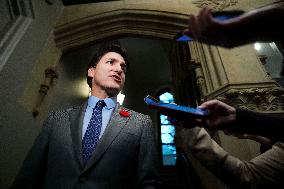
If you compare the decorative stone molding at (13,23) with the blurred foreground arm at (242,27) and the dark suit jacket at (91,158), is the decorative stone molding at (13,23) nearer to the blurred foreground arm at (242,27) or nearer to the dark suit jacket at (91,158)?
the dark suit jacket at (91,158)

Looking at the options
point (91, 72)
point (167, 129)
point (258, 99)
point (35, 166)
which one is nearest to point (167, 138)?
point (167, 129)

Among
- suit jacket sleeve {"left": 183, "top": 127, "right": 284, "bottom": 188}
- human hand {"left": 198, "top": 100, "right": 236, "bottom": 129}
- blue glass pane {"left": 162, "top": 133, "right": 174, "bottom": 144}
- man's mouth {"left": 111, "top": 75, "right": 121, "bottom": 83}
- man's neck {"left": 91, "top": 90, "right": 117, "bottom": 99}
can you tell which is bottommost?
suit jacket sleeve {"left": 183, "top": 127, "right": 284, "bottom": 188}

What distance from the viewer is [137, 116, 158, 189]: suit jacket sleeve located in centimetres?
147

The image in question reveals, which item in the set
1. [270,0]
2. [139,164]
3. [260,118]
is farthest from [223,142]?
[270,0]

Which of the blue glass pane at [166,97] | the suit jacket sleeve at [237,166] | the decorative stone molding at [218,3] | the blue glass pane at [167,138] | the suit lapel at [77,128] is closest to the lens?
the suit jacket sleeve at [237,166]

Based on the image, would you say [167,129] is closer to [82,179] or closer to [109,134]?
[109,134]

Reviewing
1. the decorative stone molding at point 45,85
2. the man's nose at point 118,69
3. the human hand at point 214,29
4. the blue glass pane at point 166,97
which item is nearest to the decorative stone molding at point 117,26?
the decorative stone molding at point 45,85

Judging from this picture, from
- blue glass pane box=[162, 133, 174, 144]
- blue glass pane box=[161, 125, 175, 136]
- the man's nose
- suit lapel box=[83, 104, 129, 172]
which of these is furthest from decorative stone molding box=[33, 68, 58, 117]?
blue glass pane box=[161, 125, 175, 136]

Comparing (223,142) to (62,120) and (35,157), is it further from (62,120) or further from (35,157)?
(35,157)

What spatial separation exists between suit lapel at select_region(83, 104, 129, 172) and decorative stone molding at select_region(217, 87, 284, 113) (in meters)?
1.11

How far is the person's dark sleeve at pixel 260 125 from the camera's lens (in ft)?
2.76

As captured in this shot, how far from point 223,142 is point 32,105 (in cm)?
201

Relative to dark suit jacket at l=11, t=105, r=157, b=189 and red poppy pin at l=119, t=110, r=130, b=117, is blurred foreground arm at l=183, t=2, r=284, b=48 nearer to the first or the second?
dark suit jacket at l=11, t=105, r=157, b=189

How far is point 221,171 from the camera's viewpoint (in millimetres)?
1225
